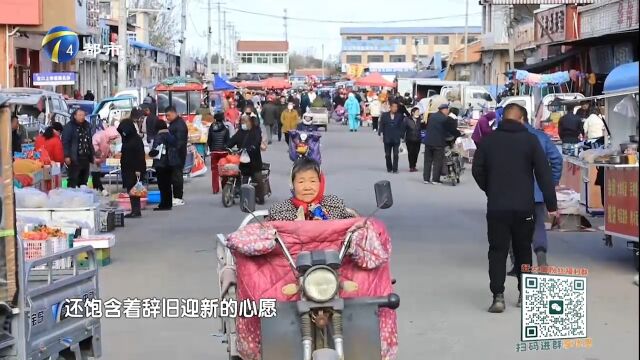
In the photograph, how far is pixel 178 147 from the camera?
63.6ft

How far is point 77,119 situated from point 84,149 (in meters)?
0.52

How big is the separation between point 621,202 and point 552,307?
448 cm

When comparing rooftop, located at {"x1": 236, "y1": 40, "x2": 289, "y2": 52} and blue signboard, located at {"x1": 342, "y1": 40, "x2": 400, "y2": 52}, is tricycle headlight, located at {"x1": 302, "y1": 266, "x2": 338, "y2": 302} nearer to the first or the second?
blue signboard, located at {"x1": 342, "y1": 40, "x2": 400, "y2": 52}

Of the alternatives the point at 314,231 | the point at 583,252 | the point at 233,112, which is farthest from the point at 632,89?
the point at 233,112

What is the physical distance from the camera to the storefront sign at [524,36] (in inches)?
1785

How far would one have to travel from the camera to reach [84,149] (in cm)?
1920

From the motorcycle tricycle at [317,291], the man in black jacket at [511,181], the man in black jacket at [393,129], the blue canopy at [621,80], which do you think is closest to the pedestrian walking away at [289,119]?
the man in black jacket at [393,129]

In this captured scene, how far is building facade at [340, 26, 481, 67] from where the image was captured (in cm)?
14750

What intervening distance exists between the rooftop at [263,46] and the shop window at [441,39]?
34.2 m

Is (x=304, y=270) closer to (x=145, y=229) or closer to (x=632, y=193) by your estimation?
(x=632, y=193)

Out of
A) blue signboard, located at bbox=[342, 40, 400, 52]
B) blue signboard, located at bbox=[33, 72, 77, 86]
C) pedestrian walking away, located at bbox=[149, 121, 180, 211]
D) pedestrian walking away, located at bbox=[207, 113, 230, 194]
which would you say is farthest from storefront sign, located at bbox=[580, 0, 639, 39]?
blue signboard, located at bbox=[342, 40, 400, 52]

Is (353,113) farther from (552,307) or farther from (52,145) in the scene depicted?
(552,307)

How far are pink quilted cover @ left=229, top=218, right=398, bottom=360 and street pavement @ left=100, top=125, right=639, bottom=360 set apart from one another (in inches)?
63.6

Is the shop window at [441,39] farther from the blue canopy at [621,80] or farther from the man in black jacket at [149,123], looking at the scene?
the blue canopy at [621,80]
